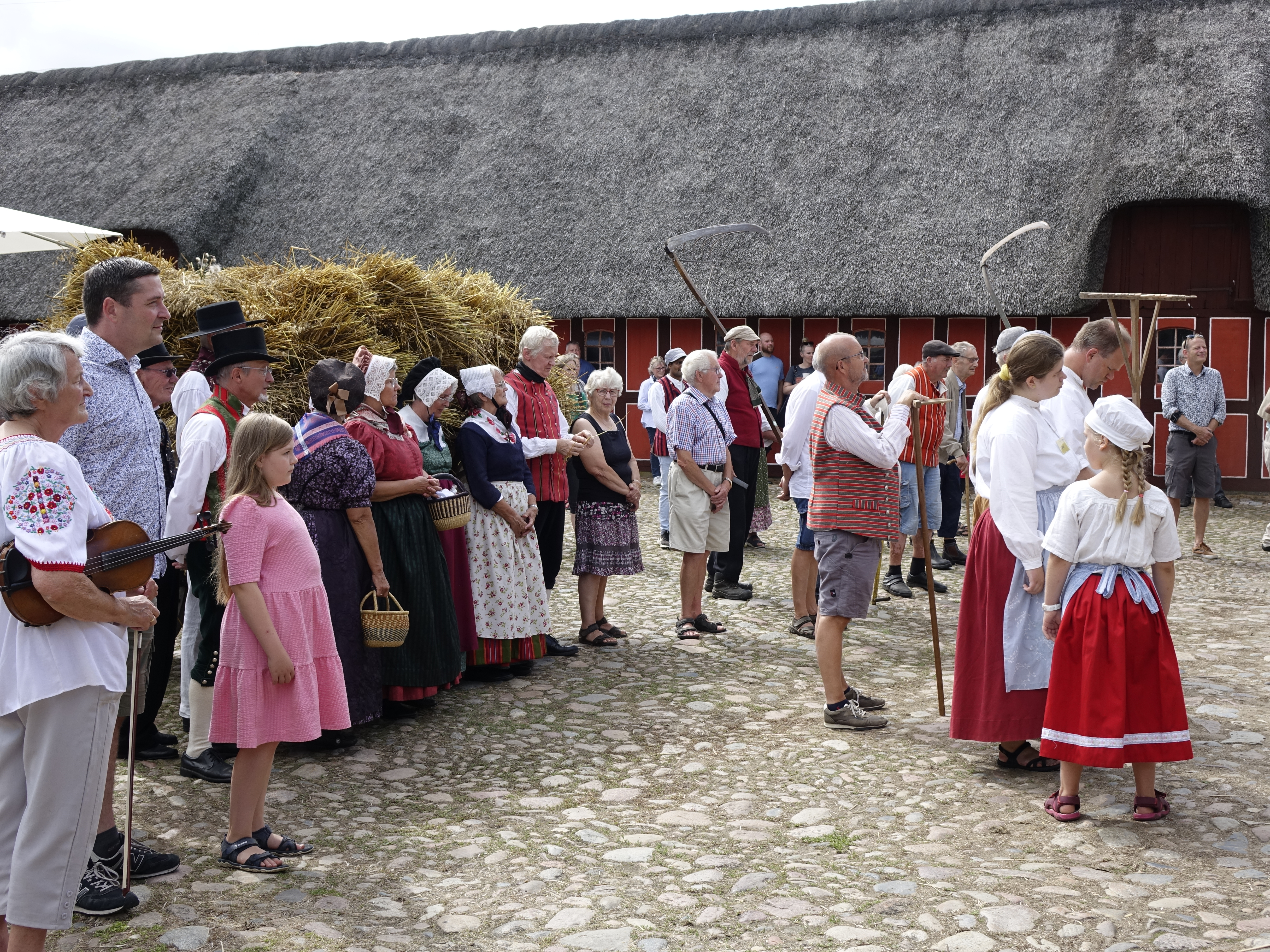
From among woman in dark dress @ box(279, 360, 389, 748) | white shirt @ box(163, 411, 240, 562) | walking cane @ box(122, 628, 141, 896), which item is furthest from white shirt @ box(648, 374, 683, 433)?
walking cane @ box(122, 628, 141, 896)

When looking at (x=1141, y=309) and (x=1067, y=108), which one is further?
(x=1067, y=108)

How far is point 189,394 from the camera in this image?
5.05 m

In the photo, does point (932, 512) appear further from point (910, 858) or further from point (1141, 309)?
point (1141, 309)

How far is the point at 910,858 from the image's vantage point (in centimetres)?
364

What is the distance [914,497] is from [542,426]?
10.0ft

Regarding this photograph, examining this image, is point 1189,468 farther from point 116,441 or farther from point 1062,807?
point 116,441

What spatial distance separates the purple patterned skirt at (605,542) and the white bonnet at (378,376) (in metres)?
1.74

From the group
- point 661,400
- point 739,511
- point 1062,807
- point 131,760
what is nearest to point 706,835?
point 1062,807

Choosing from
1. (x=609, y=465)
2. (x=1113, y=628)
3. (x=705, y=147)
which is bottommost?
(x=1113, y=628)

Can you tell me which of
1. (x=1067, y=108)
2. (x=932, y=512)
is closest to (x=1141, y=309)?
(x=1067, y=108)

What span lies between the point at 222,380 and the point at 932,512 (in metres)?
5.60

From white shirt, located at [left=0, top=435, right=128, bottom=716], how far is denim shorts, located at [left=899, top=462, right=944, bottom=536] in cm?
581

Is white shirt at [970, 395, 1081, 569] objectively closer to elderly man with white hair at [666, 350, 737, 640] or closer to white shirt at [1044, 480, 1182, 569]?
white shirt at [1044, 480, 1182, 569]

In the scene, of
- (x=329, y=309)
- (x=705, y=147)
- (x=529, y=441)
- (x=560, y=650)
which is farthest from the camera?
(x=705, y=147)
